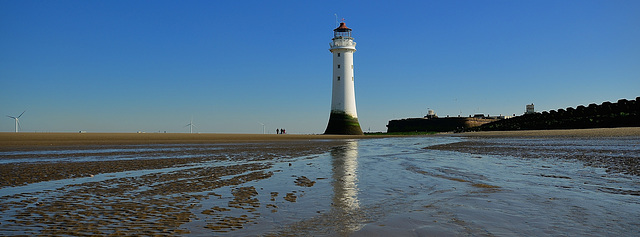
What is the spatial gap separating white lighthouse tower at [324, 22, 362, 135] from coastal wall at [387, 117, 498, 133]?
2681 cm

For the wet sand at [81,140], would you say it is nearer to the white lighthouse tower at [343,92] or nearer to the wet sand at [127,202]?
the wet sand at [127,202]

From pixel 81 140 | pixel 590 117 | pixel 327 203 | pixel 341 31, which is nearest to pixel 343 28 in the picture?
pixel 341 31

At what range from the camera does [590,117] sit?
30594 millimetres

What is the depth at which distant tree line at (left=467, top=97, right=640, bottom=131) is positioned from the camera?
89.9ft

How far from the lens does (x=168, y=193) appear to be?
559 cm

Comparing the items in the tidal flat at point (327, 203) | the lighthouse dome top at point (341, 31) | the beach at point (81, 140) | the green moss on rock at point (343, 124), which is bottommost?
the tidal flat at point (327, 203)

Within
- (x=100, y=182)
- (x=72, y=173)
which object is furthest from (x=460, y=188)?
(x=72, y=173)

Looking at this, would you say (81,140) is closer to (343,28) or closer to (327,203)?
(327,203)

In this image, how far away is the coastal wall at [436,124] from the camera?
223 ft

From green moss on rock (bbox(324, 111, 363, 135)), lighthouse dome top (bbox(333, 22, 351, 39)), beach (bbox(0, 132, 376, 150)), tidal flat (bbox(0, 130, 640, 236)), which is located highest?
lighthouse dome top (bbox(333, 22, 351, 39))

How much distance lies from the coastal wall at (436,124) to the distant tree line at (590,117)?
26254mm

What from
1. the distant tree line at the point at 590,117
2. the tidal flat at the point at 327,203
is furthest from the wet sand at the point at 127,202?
the distant tree line at the point at 590,117

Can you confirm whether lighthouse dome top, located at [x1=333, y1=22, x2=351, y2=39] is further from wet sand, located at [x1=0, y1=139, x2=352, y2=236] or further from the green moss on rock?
wet sand, located at [x1=0, y1=139, x2=352, y2=236]

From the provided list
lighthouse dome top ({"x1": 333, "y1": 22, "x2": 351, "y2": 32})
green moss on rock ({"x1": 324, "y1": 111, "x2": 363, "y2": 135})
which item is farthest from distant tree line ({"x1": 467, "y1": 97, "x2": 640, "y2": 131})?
lighthouse dome top ({"x1": 333, "y1": 22, "x2": 351, "y2": 32})
